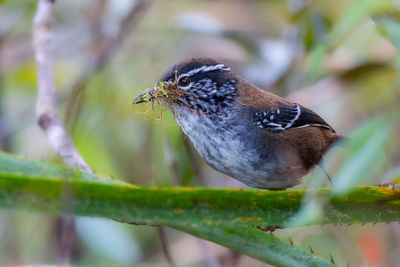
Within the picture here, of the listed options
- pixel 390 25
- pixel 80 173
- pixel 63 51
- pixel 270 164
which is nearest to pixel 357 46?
pixel 270 164

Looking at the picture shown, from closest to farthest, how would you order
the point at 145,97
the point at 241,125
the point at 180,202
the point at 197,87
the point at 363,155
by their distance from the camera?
1. the point at 363,155
2. the point at 180,202
3. the point at 145,97
4. the point at 241,125
5. the point at 197,87

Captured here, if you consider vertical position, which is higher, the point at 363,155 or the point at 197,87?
the point at 363,155

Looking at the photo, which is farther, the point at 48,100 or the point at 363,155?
the point at 48,100

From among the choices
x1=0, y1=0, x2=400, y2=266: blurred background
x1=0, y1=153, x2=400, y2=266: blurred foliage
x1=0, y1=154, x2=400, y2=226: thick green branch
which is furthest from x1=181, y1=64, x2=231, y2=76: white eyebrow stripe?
x1=0, y1=154, x2=400, y2=226: thick green branch

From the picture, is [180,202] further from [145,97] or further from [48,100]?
[145,97]

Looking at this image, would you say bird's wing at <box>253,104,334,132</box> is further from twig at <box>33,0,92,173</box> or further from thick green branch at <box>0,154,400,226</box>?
thick green branch at <box>0,154,400,226</box>

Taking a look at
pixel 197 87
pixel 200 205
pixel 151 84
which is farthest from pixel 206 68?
pixel 200 205

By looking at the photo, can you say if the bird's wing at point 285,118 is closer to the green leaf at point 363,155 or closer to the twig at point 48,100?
the twig at point 48,100
